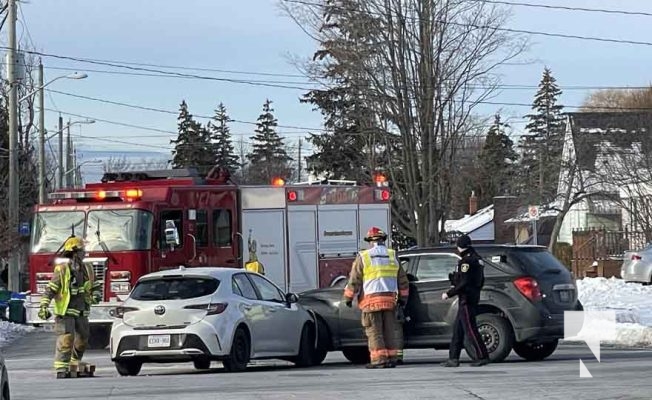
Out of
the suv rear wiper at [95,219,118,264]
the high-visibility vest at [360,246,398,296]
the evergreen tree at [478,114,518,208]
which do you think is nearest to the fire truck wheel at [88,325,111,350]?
the suv rear wiper at [95,219,118,264]

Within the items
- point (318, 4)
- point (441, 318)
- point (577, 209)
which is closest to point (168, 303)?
point (441, 318)

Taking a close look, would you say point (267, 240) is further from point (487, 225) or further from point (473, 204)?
point (473, 204)

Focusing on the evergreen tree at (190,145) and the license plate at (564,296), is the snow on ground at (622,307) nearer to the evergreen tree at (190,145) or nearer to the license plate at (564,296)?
the license plate at (564,296)

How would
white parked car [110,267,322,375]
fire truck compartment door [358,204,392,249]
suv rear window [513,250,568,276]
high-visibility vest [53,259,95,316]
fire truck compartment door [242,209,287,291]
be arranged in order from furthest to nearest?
fire truck compartment door [358,204,392,249], fire truck compartment door [242,209,287,291], suv rear window [513,250,568,276], high-visibility vest [53,259,95,316], white parked car [110,267,322,375]

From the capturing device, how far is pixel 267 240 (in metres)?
23.4

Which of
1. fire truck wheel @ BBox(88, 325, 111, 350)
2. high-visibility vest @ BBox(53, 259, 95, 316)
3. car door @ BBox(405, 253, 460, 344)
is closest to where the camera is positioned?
high-visibility vest @ BBox(53, 259, 95, 316)

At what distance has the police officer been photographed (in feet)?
51.6

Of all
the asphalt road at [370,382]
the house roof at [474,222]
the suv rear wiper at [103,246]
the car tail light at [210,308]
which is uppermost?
the house roof at [474,222]

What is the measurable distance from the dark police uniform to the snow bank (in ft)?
42.3

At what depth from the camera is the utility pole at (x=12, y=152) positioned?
34125 millimetres

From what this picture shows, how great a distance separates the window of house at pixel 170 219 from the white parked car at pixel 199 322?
14.6ft

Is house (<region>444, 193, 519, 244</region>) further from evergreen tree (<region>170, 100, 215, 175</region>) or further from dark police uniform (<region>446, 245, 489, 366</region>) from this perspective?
dark police uniform (<region>446, 245, 489, 366</region>)

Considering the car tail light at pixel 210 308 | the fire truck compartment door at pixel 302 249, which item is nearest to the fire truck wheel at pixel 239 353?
the car tail light at pixel 210 308

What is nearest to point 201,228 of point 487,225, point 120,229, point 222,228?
point 222,228
